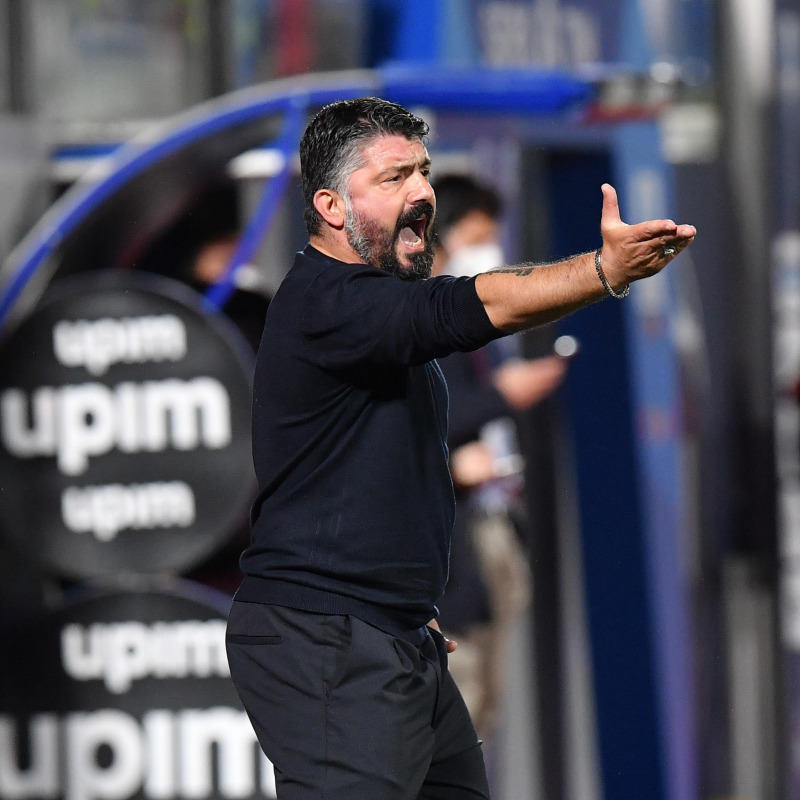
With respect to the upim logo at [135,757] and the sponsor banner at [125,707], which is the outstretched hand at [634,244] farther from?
the upim logo at [135,757]

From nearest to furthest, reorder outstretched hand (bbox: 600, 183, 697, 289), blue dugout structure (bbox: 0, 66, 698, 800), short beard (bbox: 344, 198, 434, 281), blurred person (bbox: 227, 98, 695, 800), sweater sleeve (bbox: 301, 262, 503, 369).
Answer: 1. outstretched hand (bbox: 600, 183, 697, 289)
2. sweater sleeve (bbox: 301, 262, 503, 369)
3. blurred person (bbox: 227, 98, 695, 800)
4. short beard (bbox: 344, 198, 434, 281)
5. blue dugout structure (bbox: 0, 66, 698, 800)

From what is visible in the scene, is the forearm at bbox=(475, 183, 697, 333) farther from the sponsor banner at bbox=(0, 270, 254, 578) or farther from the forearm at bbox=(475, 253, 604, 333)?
the sponsor banner at bbox=(0, 270, 254, 578)

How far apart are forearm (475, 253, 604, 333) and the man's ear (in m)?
0.32

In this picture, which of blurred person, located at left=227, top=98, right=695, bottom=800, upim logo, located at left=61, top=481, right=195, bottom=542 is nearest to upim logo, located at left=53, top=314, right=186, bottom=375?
upim logo, located at left=61, top=481, right=195, bottom=542

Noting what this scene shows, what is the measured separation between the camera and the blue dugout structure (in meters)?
3.32

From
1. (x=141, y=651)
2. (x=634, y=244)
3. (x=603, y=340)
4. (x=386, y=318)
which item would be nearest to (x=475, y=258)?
(x=603, y=340)

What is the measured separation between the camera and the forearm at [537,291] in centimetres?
175

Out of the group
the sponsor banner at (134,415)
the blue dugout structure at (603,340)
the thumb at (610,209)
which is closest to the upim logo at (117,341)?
the sponsor banner at (134,415)

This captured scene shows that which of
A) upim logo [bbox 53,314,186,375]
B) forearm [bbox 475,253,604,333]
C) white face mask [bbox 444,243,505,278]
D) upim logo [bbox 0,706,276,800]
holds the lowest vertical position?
upim logo [bbox 0,706,276,800]

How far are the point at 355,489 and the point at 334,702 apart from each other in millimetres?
321

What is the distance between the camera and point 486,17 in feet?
11.1

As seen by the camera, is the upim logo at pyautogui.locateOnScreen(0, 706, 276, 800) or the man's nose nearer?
the man's nose

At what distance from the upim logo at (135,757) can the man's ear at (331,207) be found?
1786mm

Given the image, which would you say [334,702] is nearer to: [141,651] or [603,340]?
[141,651]
